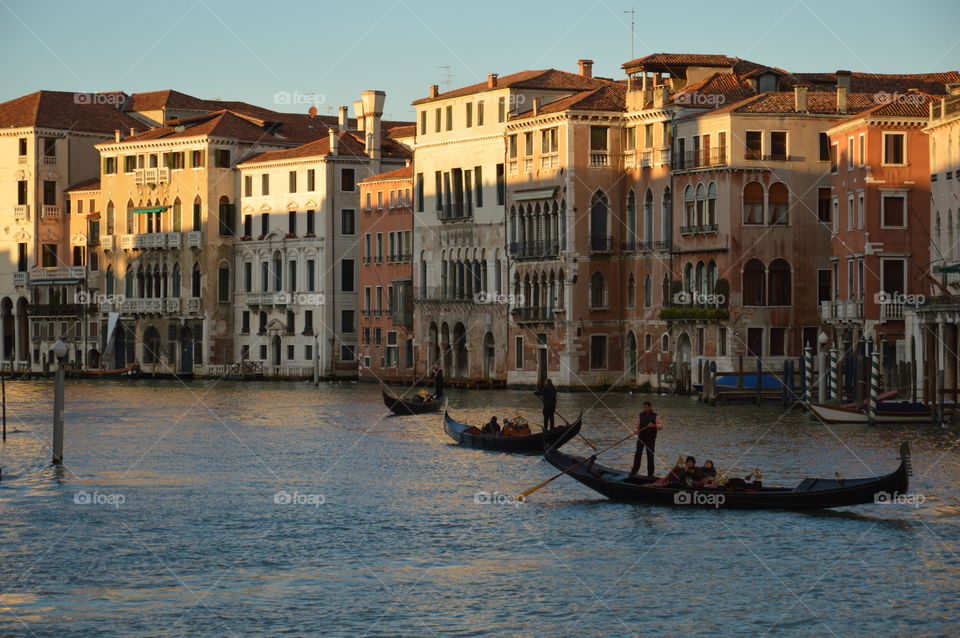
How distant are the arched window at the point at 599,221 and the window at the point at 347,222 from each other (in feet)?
63.7

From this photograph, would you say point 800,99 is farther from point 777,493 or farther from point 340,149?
point 777,493

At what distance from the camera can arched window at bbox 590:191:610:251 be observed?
66438mm

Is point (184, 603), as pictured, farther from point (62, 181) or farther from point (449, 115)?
point (62, 181)

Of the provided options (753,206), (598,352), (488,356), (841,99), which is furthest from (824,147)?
(488,356)

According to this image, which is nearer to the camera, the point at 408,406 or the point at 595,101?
the point at 408,406

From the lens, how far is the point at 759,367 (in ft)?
178

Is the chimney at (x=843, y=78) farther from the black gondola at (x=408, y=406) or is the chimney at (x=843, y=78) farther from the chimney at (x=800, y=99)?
the black gondola at (x=408, y=406)

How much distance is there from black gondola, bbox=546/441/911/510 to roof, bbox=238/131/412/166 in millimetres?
55389

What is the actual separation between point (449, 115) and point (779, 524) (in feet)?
162

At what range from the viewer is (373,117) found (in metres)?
82.7

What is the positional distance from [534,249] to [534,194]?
2007 millimetres

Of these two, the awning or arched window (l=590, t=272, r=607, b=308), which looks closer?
arched window (l=590, t=272, r=607, b=308)

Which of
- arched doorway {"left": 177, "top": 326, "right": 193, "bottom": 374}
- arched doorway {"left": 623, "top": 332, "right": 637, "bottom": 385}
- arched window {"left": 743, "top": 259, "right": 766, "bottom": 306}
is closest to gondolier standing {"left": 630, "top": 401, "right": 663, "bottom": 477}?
arched window {"left": 743, "top": 259, "right": 766, "bottom": 306}

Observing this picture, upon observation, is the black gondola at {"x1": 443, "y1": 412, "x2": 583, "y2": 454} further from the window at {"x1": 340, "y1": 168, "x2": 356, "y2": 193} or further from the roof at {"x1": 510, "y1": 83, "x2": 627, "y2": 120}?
the window at {"x1": 340, "y1": 168, "x2": 356, "y2": 193}
